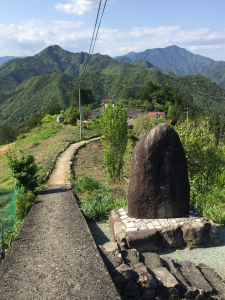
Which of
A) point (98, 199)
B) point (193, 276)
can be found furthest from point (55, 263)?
point (98, 199)

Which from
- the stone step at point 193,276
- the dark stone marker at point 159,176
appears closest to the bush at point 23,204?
the dark stone marker at point 159,176

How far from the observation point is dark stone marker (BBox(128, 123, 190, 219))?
26.9 feet

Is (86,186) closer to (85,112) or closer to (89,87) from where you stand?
(85,112)

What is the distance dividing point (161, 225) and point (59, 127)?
3380 centimetres

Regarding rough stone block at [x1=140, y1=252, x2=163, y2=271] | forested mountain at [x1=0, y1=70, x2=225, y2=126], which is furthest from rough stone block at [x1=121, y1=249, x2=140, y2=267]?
forested mountain at [x1=0, y1=70, x2=225, y2=126]

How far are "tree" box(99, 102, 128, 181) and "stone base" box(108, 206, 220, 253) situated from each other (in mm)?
6342

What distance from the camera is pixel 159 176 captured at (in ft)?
27.1

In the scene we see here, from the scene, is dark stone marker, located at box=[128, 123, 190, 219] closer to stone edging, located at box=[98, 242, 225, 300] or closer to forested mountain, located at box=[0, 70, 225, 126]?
stone edging, located at box=[98, 242, 225, 300]

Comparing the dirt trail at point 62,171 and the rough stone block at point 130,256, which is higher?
the rough stone block at point 130,256

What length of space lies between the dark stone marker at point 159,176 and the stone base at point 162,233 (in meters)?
0.36

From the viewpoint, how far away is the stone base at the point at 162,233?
7.37 meters

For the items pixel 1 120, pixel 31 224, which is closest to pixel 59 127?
pixel 31 224

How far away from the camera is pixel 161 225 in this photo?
793cm

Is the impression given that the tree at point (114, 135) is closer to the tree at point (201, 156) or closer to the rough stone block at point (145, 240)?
the tree at point (201, 156)
